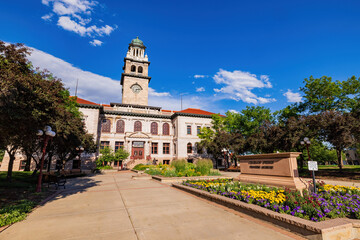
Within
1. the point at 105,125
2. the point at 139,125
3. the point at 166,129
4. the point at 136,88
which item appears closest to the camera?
the point at 105,125

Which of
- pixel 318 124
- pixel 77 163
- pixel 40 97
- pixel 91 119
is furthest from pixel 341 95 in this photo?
pixel 77 163

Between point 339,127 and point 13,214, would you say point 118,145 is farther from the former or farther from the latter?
point 339,127

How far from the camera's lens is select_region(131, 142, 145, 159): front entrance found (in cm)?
3875

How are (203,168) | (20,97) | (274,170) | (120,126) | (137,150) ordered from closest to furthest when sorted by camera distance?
(20,97)
(274,170)
(203,168)
(137,150)
(120,126)

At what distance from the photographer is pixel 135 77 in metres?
46.6

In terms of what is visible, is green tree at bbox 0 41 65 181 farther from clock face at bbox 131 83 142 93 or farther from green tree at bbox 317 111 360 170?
clock face at bbox 131 83 142 93

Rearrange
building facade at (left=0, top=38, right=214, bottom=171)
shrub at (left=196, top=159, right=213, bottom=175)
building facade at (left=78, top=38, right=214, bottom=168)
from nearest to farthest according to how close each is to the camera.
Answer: shrub at (left=196, top=159, right=213, bottom=175)
building facade at (left=0, top=38, right=214, bottom=171)
building facade at (left=78, top=38, right=214, bottom=168)

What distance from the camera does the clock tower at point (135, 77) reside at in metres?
45.3

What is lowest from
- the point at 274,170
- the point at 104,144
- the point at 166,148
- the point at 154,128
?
the point at 274,170

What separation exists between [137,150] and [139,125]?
603cm

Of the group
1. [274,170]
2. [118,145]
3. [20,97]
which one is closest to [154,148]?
[118,145]

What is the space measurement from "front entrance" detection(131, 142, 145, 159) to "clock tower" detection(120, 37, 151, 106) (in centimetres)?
1141

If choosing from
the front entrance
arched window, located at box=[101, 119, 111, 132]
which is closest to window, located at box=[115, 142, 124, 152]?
the front entrance

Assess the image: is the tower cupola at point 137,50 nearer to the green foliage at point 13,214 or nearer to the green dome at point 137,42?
the green dome at point 137,42
